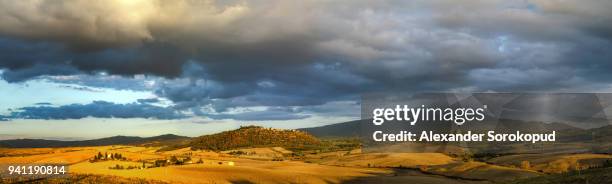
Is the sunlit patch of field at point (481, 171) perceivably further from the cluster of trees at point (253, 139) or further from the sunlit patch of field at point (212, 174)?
the cluster of trees at point (253, 139)

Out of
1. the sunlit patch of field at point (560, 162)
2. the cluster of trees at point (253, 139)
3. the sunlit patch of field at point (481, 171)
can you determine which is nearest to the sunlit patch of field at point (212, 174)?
the sunlit patch of field at point (481, 171)

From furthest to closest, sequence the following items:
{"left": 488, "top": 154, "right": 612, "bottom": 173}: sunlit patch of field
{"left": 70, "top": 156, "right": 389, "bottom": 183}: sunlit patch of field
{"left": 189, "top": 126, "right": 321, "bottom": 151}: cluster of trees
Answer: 1. {"left": 189, "top": 126, "right": 321, "bottom": 151}: cluster of trees
2. {"left": 488, "top": 154, "right": 612, "bottom": 173}: sunlit patch of field
3. {"left": 70, "top": 156, "right": 389, "bottom": 183}: sunlit patch of field

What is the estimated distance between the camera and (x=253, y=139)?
119000 millimetres

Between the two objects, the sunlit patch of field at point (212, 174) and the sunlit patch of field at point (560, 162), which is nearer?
the sunlit patch of field at point (212, 174)

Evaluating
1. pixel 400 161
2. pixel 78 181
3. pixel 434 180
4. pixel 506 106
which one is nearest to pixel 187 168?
pixel 78 181

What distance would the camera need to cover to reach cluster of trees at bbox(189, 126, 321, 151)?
371 feet

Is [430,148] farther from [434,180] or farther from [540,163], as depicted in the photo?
[434,180]

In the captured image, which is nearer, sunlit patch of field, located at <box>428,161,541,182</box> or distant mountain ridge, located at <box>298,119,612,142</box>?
sunlit patch of field, located at <box>428,161,541,182</box>

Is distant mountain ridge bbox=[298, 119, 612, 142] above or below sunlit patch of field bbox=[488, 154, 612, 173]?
above

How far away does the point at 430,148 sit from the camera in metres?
75.2

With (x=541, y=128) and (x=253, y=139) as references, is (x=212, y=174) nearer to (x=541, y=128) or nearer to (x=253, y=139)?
(x=541, y=128)

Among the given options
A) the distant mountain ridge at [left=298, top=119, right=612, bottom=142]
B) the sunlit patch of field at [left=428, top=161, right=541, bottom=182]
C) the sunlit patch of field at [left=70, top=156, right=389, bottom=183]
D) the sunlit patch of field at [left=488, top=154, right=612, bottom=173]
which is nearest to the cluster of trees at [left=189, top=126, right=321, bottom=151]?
the distant mountain ridge at [left=298, top=119, right=612, bottom=142]

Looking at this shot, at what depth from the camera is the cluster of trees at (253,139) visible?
113 m

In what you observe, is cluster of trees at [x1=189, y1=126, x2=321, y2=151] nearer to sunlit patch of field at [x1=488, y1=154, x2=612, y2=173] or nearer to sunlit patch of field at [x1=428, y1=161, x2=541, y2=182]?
sunlit patch of field at [x1=428, y1=161, x2=541, y2=182]
